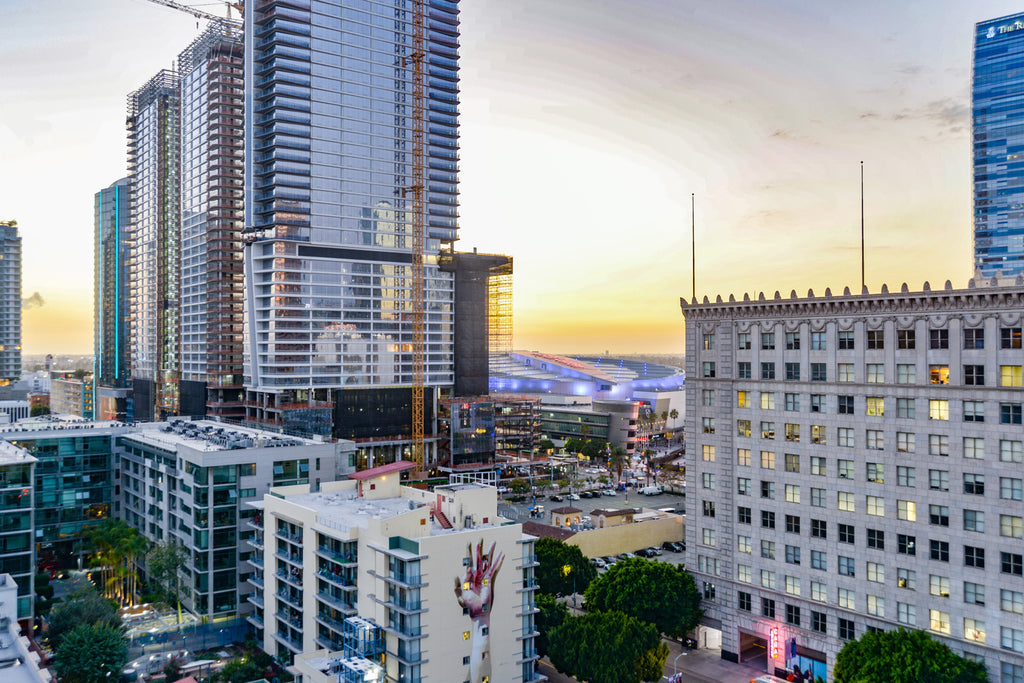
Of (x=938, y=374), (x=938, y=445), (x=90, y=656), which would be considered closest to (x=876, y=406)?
(x=938, y=374)

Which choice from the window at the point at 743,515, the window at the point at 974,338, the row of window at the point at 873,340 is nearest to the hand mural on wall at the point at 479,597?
the window at the point at 743,515

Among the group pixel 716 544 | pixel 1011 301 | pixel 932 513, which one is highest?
pixel 1011 301

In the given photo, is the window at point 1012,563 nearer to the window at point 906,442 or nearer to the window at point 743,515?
the window at point 906,442

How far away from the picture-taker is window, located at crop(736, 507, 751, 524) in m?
89.4

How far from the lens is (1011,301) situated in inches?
2790

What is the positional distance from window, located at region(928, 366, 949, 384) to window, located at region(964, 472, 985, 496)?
356 inches

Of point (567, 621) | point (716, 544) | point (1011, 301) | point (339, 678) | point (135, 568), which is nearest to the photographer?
point (339, 678)

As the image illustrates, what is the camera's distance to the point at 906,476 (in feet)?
252

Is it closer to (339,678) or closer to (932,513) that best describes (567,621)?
(339,678)

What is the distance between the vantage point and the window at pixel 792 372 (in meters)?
86.4

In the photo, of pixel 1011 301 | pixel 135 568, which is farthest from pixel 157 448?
pixel 1011 301

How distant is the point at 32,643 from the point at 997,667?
95.7 meters

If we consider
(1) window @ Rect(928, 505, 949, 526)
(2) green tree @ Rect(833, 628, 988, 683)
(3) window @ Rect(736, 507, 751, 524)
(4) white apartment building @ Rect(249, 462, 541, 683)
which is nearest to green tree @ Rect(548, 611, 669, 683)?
(4) white apartment building @ Rect(249, 462, 541, 683)

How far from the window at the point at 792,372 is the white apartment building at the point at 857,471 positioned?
0.52 feet
